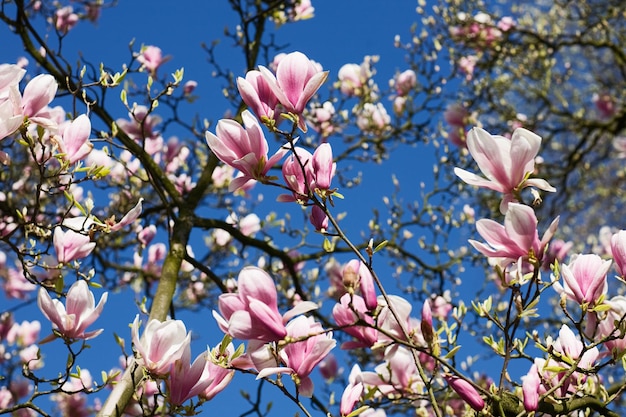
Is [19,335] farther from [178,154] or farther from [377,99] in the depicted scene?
[377,99]

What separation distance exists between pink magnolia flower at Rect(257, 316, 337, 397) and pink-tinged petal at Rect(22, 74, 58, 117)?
0.85m

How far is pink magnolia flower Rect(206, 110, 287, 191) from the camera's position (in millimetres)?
1273

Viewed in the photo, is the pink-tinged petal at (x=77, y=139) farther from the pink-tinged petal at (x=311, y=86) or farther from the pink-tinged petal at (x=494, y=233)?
the pink-tinged petal at (x=494, y=233)

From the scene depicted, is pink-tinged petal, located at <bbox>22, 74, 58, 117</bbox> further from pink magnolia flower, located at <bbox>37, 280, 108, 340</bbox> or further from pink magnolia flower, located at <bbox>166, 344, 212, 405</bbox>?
pink magnolia flower, located at <bbox>166, 344, 212, 405</bbox>

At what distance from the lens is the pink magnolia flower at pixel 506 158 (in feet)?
4.16

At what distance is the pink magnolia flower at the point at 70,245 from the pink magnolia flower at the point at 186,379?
62cm

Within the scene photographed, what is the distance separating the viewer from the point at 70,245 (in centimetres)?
182

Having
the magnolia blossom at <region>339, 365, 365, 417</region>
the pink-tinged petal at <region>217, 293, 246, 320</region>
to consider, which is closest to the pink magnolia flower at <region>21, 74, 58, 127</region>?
the pink-tinged petal at <region>217, 293, 246, 320</region>

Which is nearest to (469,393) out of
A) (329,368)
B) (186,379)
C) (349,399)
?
(349,399)

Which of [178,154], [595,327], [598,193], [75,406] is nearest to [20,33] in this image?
[178,154]

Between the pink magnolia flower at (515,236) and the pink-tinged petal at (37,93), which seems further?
the pink-tinged petal at (37,93)

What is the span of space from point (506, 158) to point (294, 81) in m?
0.46

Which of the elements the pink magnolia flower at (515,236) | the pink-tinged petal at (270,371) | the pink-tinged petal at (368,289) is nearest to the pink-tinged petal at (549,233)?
the pink magnolia flower at (515,236)

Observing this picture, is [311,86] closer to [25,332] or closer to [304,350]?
[304,350]
